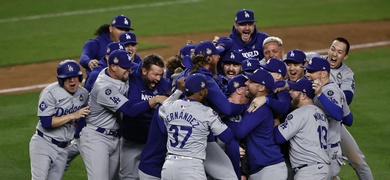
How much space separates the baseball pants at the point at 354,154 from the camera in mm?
9672

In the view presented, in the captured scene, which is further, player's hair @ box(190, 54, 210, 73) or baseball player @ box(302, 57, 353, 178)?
player's hair @ box(190, 54, 210, 73)

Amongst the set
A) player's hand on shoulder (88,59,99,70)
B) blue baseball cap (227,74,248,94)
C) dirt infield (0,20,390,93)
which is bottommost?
dirt infield (0,20,390,93)

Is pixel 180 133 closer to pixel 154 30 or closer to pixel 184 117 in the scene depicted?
pixel 184 117

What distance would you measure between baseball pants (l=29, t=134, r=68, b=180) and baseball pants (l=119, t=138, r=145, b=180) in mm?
734

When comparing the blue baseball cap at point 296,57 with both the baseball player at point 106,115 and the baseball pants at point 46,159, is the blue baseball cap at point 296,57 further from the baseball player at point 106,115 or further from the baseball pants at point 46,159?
the baseball pants at point 46,159

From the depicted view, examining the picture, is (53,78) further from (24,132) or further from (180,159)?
(180,159)

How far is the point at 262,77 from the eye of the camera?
8.16 metres

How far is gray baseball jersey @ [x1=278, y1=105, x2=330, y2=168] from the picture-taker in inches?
325

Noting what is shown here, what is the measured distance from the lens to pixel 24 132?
40.5 ft

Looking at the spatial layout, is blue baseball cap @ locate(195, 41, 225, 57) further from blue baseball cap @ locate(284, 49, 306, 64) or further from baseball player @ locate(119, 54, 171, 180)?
blue baseball cap @ locate(284, 49, 306, 64)

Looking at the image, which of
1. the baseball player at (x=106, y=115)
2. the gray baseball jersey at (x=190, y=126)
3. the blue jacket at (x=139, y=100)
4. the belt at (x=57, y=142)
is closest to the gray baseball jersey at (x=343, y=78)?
the blue jacket at (x=139, y=100)

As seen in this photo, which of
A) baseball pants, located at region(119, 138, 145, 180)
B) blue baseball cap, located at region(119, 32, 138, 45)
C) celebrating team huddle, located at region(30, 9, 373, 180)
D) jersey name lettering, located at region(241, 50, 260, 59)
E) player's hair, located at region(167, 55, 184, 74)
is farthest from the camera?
jersey name lettering, located at region(241, 50, 260, 59)

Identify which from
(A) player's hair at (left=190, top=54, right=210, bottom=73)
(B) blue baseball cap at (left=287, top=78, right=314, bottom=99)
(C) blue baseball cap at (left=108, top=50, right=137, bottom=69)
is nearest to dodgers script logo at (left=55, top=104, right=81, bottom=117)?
(C) blue baseball cap at (left=108, top=50, right=137, bottom=69)

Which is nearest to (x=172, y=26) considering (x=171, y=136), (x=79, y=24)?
(x=79, y=24)
